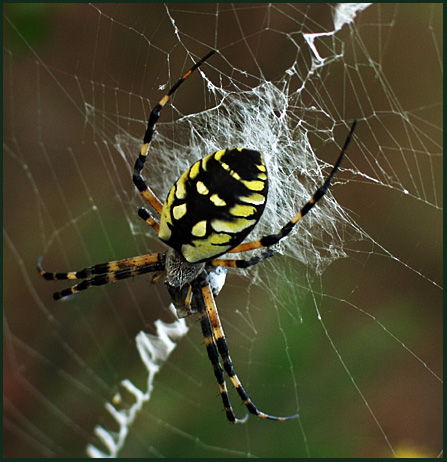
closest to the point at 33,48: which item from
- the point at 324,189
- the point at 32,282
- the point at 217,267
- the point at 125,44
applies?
the point at 125,44

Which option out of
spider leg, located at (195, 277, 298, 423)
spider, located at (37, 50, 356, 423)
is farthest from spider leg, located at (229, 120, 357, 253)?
spider leg, located at (195, 277, 298, 423)

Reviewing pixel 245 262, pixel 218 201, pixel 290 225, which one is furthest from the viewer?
pixel 245 262

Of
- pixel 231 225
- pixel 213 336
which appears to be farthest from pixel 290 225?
pixel 213 336

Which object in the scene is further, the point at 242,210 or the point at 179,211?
the point at 179,211

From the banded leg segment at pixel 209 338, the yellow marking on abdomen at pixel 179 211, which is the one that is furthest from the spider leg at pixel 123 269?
the yellow marking on abdomen at pixel 179 211

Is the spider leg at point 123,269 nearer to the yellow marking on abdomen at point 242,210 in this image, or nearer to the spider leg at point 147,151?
the spider leg at point 147,151

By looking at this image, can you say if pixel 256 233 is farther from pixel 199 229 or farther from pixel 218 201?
pixel 218 201

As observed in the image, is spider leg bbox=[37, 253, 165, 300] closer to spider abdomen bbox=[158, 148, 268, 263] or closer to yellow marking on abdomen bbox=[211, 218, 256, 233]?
spider abdomen bbox=[158, 148, 268, 263]

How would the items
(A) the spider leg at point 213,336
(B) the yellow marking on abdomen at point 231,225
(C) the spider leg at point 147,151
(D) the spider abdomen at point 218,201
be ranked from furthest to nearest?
(A) the spider leg at point 213,336 → (C) the spider leg at point 147,151 → (B) the yellow marking on abdomen at point 231,225 → (D) the spider abdomen at point 218,201
